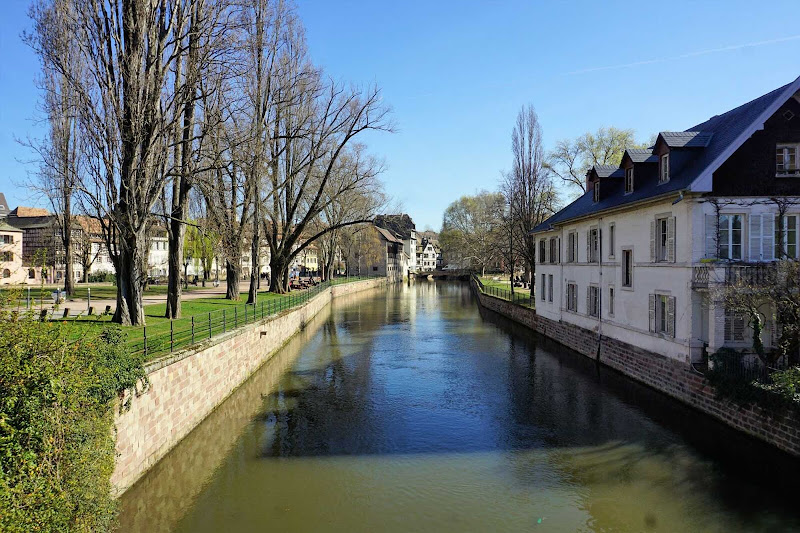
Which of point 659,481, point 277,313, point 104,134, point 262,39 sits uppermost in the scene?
point 262,39

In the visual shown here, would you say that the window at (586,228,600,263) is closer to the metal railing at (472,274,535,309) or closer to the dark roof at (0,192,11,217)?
the metal railing at (472,274,535,309)

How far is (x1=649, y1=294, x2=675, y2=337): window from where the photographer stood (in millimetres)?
16922

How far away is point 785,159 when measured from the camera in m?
15.8

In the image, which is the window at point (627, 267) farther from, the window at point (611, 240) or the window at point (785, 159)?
the window at point (785, 159)

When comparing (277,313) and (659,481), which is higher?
(277,313)

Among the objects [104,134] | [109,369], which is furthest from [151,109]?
[109,369]

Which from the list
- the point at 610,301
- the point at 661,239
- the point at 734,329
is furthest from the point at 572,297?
the point at 734,329

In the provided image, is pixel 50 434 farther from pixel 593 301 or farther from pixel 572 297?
pixel 572 297

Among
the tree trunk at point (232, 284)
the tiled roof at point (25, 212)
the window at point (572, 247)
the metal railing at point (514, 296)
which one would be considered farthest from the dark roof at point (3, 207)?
the window at point (572, 247)

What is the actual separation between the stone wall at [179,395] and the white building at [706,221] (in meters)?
14.2

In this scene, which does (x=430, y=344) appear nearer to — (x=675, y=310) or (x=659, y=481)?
(x=675, y=310)

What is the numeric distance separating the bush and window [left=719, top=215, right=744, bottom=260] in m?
16.4

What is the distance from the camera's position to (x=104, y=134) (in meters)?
16.6

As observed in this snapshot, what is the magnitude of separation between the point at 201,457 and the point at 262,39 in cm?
2642
